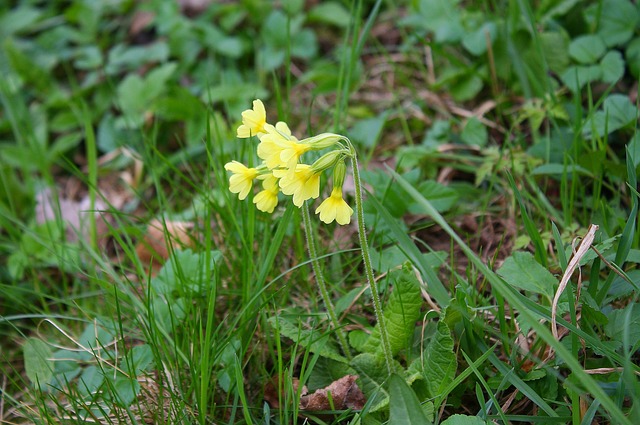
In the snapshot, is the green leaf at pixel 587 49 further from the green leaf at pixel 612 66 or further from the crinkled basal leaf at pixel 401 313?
the crinkled basal leaf at pixel 401 313

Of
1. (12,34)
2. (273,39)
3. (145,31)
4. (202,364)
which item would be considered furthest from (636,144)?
(12,34)

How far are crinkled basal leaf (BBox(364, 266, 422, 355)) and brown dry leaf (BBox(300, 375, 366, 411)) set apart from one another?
0.12 m

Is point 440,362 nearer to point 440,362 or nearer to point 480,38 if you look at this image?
point 440,362

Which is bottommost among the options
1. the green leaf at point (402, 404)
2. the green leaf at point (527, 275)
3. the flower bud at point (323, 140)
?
the green leaf at point (402, 404)

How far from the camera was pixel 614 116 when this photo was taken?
86.7 inches

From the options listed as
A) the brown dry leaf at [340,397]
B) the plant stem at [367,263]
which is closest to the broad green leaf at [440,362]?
the plant stem at [367,263]

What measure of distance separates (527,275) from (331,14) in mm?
2288

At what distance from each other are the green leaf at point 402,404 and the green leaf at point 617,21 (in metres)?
1.75

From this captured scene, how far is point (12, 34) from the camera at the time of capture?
3.94m

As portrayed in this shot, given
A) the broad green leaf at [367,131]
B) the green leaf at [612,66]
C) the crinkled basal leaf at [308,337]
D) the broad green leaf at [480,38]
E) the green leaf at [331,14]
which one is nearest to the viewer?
the crinkled basal leaf at [308,337]

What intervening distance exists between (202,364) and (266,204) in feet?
1.49

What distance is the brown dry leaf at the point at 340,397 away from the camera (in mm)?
1737

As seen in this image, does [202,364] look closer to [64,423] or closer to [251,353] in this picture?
[251,353]

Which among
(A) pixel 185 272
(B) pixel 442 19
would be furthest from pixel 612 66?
(A) pixel 185 272
